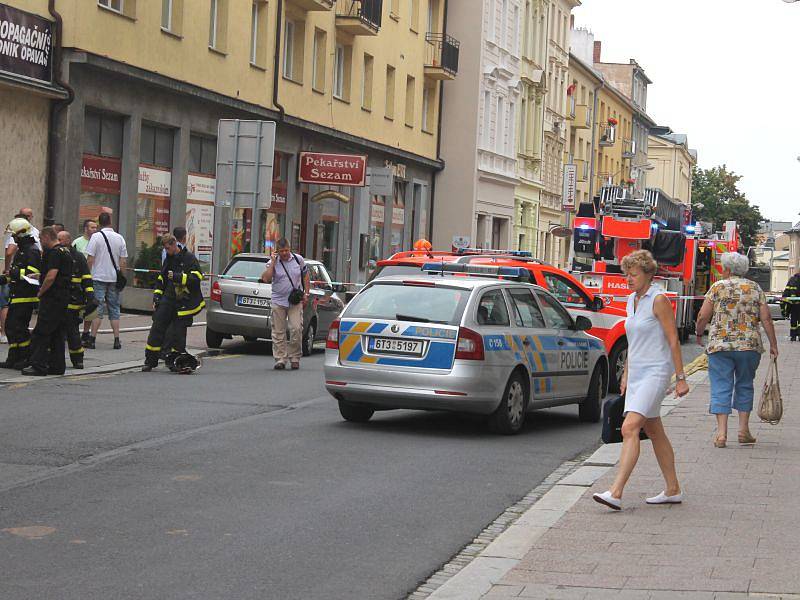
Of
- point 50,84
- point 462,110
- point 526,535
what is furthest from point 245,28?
point 526,535

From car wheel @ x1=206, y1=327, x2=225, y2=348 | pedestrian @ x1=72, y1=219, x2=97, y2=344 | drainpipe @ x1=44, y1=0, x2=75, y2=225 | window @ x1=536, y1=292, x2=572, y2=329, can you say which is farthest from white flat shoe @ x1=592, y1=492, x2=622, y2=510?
drainpipe @ x1=44, y1=0, x2=75, y2=225

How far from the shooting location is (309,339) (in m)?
22.5

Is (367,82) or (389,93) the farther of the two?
(389,93)

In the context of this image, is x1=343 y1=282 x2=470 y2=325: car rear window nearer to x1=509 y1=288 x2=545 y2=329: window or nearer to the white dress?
x1=509 y1=288 x2=545 y2=329: window

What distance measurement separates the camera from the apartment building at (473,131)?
51031 mm

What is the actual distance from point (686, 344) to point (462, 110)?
64.3 ft

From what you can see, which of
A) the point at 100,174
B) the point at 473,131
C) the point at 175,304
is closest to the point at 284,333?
the point at 175,304

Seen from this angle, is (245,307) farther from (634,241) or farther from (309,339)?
(634,241)

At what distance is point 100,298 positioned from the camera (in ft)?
66.2

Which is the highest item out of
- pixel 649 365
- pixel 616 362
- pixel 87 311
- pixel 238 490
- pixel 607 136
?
pixel 607 136

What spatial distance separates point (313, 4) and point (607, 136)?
52.1 m

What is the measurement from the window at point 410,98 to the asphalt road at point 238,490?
3161 centimetres

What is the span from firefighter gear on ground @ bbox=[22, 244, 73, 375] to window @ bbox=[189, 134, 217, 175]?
1377 cm

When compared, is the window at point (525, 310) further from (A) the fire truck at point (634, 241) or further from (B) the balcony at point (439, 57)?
(B) the balcony at point (439, 57)
